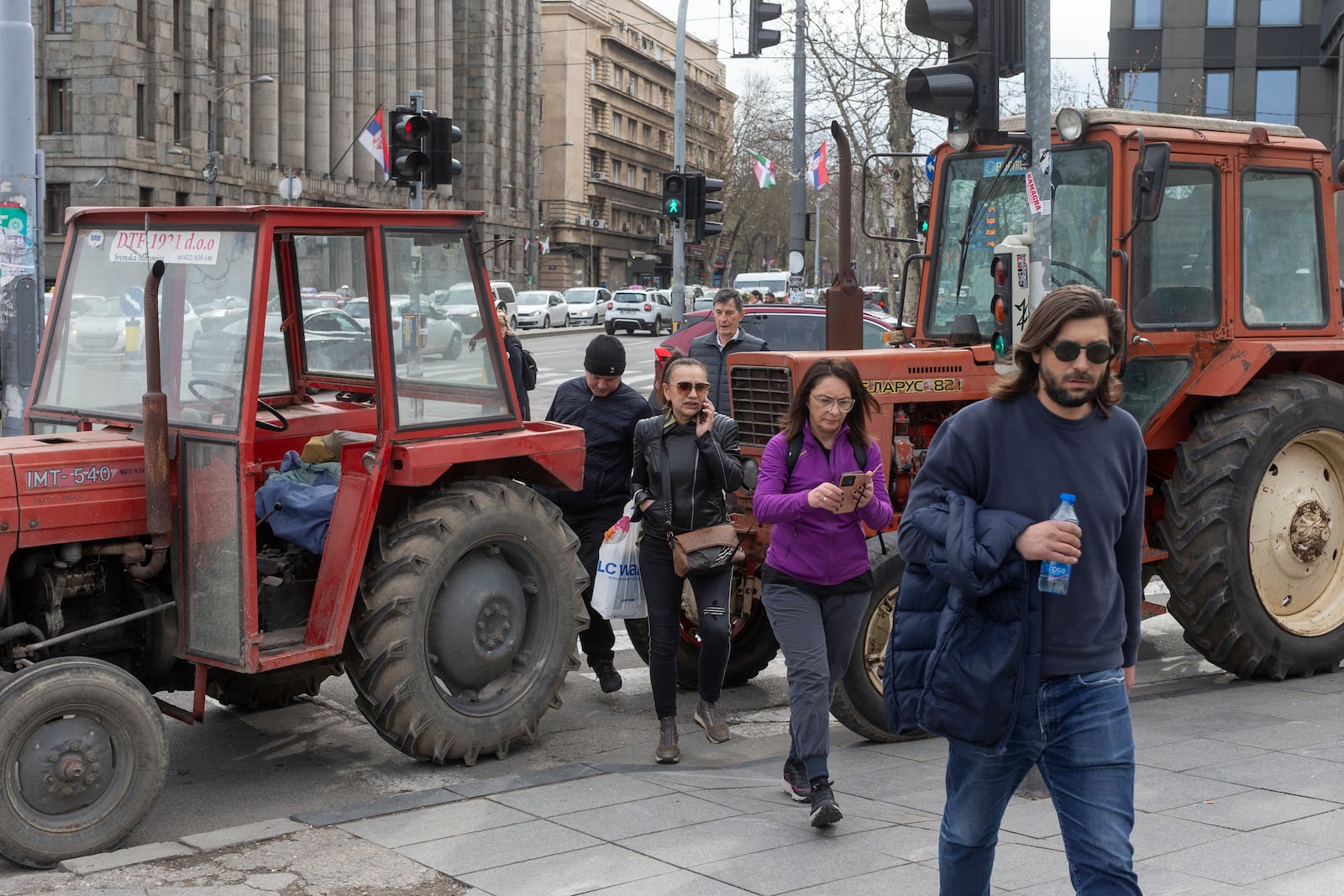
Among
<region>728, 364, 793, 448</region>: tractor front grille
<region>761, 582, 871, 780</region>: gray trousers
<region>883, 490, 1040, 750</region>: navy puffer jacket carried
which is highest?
<region>728, 364, 793, 448</region>: tractor front grille

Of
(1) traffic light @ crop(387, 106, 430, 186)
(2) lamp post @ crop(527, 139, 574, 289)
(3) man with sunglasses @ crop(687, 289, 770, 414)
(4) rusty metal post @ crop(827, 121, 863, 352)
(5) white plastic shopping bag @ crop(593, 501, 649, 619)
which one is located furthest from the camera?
(2) lamp post @ crop(527, 139, 574, 289)

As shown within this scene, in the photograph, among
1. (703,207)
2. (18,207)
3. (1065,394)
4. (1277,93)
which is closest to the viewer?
(1065,394)

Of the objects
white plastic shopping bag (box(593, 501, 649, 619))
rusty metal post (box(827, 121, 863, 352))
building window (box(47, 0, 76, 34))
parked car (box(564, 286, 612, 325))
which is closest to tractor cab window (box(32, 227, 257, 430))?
white plastic shopping bag (box(593, 501, 649, 619))

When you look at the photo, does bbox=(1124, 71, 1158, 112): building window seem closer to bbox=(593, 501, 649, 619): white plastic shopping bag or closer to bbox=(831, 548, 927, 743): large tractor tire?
bbox=(831, 548, 927, 743): large tractor tire

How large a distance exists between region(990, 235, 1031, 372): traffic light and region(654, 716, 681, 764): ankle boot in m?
2.13

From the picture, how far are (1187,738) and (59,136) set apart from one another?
5353 centimetres

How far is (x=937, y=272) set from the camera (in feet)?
28.6

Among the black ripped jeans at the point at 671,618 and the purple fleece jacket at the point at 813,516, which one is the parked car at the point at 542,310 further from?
the purple fleece jacket at the point at 813,516

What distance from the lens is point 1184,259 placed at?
8.23 meters

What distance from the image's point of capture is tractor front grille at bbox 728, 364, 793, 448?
7766 mm

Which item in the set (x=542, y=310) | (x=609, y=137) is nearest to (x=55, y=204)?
(x=542, y=310)

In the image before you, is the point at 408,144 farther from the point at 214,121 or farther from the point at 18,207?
the point at 214,121

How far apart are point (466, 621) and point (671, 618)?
0.90 m

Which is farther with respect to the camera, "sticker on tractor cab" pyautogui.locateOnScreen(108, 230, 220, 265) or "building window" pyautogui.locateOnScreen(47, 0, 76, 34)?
"building window" pyautogui.locateOnScreen(47, 0, 76, 34)
